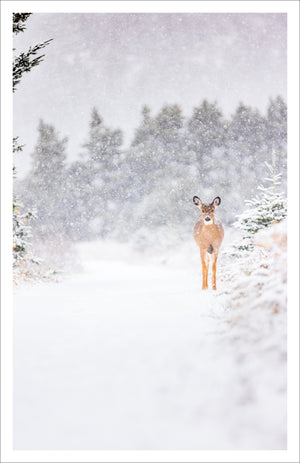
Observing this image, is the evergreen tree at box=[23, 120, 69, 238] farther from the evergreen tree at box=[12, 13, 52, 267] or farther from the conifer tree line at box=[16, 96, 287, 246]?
the evergreen tree at box=[12, 13, 52, 267]

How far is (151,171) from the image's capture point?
7812 millimetres

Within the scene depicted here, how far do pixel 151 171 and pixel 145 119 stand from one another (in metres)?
1.53

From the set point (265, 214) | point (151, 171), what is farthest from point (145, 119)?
point (265, 214)

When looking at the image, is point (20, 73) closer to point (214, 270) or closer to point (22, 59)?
point (22, 59)

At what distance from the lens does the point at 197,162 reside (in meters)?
7.34

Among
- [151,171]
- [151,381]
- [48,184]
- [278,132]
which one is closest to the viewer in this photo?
[151,381]

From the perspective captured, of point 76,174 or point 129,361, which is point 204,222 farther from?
point 76,174

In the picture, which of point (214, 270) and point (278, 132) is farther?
point (278, 132)

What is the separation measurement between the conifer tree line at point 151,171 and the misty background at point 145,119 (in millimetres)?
23

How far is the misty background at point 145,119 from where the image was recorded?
4168 mm

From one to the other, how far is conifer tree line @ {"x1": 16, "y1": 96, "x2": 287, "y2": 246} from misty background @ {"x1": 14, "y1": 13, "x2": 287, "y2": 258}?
2cm

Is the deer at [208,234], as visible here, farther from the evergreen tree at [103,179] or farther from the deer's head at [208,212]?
the evergreen tree at [103,179]

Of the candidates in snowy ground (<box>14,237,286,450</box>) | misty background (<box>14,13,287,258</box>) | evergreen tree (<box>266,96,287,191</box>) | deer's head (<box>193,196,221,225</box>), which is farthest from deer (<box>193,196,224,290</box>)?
snowy ground (<box>14,237,286,450</box>)

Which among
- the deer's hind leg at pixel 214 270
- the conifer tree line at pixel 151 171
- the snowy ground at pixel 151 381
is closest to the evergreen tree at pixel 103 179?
the conifer tree line at pixel 151 171
